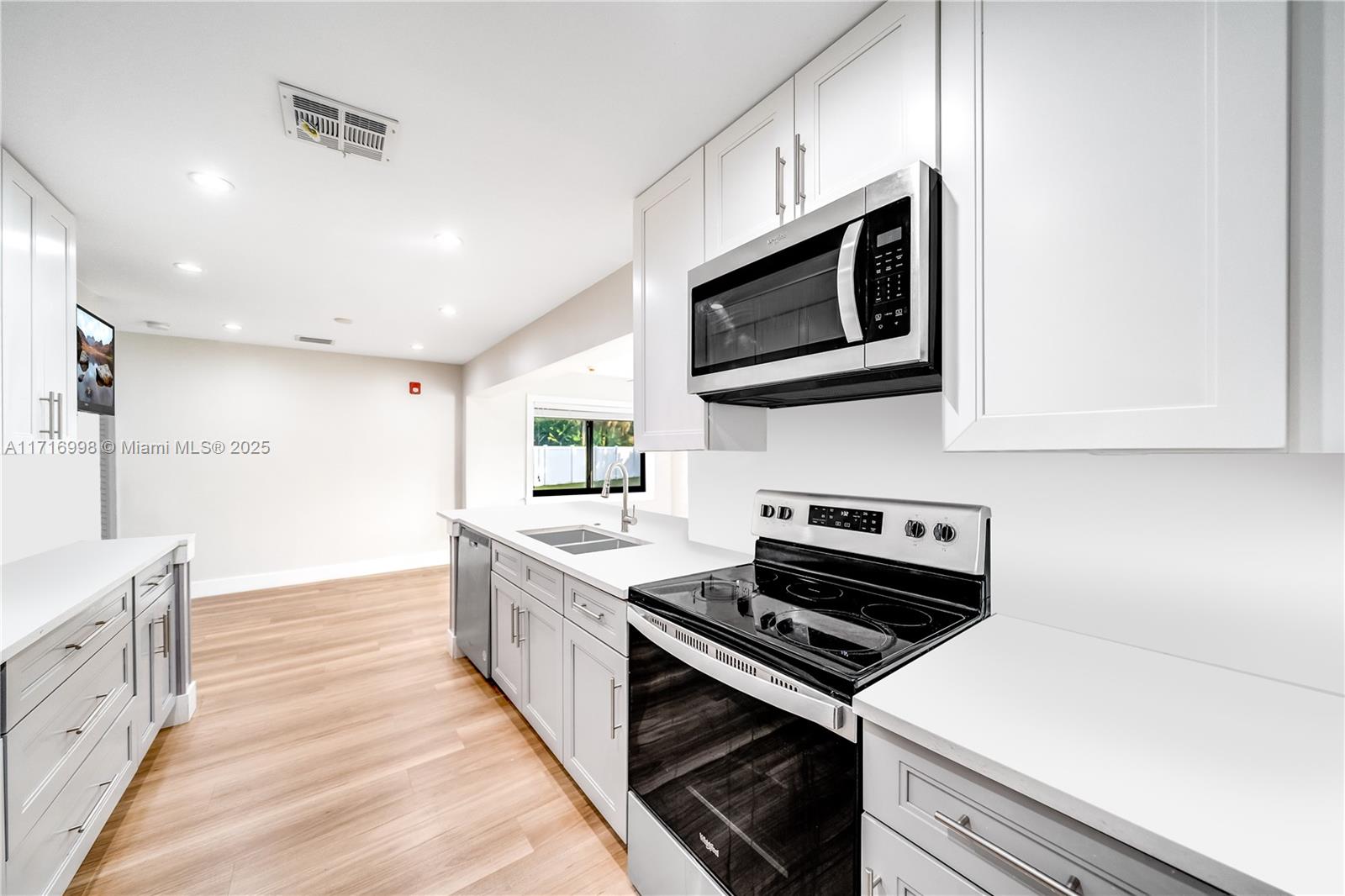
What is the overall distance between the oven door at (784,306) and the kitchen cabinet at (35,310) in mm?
2363

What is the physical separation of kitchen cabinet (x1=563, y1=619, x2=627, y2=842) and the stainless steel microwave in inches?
39.1

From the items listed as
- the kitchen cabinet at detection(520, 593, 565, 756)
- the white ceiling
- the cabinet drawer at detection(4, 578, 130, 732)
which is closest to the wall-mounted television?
the white ceiling

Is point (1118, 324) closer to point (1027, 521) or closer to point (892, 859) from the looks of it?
point (1027, 521)

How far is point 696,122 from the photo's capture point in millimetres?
1719

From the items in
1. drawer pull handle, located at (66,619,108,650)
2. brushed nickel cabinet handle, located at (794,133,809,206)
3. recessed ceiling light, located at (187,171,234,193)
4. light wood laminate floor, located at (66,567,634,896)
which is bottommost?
light wood laminate floor, located at (66,567,634,896)

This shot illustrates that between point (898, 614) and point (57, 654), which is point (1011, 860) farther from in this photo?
point (57, 654)

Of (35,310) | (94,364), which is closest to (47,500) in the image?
(94,364)

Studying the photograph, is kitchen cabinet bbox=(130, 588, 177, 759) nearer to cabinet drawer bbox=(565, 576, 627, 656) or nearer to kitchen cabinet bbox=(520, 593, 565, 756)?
kitchen cabinet bbox=(520, 593, 565, 756)

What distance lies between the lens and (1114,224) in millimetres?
886

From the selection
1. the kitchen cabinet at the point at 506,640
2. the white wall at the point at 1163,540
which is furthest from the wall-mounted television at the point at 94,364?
the white wall at the point at 1163,540

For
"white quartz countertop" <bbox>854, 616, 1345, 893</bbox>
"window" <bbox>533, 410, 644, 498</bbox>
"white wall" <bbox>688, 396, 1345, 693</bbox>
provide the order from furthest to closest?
1. "window" <bbox>533, 410, 644, 498</bbox>
2. "white wall" <bbox>688, 396, 1345, 693</bbox>
3. "white quartz countertop" <bbox>854, 616, 1345, 893</bbox>

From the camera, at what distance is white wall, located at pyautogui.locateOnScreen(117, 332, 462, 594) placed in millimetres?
4555

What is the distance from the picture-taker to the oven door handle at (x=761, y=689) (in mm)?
938

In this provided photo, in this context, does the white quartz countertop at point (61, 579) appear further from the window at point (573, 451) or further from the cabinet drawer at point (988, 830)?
the window at point (573, 451)
